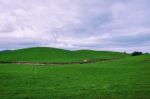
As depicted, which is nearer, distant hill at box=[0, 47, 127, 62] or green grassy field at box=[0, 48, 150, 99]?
green grassy field at box=[0, 48, 150, 99]

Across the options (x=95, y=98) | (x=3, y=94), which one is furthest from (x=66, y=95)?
(x=3, y=94)

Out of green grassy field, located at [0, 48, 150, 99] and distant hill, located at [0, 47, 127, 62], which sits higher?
distant hill, located at [0, 47, 127, 62]

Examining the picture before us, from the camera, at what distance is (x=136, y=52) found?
12156cm

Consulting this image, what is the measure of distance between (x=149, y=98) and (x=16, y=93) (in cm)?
1072

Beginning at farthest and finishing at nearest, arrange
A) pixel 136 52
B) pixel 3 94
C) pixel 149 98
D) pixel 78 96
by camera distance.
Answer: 1. pixel 136 52
2. pixel 3 94
3. pixel 78 96
4. pixel 149 98

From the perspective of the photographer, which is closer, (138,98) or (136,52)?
(138,98)

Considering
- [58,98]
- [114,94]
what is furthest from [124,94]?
[58,98]

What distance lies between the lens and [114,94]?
20.3 metres

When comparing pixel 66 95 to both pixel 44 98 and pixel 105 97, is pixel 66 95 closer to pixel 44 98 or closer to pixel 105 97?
pixel 44 98

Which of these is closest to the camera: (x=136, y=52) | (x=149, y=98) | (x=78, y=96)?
(x=149, y=98)

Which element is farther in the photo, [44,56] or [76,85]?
[44,56]

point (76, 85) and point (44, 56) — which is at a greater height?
point (44, 56)

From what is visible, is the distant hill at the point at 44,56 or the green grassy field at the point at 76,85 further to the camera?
the distant hill at the point at 44,56

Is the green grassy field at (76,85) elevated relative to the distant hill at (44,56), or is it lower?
lower
